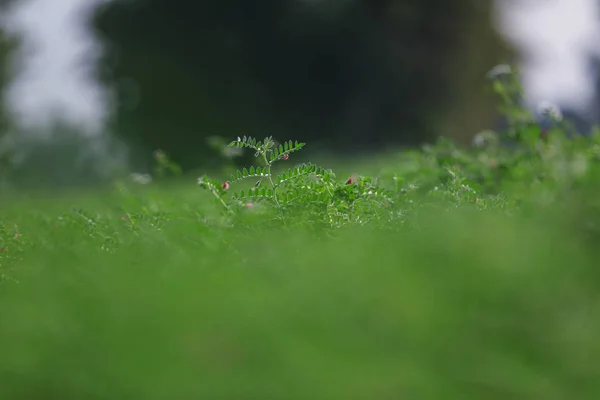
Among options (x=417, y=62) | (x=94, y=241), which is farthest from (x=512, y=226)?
(x=417, y=62)

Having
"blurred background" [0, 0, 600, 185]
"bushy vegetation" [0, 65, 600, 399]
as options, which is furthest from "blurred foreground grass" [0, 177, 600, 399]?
"blurred background" [0, 0, 600, 185]

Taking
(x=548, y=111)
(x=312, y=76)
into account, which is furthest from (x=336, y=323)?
(x=312, y=76)

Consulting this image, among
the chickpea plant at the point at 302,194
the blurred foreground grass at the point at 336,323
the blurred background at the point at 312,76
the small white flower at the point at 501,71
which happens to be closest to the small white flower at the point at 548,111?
the small white flower at the point at 501,71

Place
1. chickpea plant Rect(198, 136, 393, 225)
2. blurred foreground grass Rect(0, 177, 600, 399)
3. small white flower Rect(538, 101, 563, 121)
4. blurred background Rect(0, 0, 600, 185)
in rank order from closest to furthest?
blurred foreground grass Rect(0, 177, 600, 399)
chickpea plant Rect(198, 136, 393, 225)
small white flower Rect(538, 101, 563, 121)
blurred background Rect(0, 0, 600, 185)

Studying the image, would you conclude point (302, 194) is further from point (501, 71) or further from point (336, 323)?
point (501, 71)

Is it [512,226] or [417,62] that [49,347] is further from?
[417,62]

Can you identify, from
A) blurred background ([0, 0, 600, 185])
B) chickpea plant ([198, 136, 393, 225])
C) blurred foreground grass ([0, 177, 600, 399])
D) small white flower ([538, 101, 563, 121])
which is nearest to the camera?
blurred foreground grass ([0, 177, 600, 399])

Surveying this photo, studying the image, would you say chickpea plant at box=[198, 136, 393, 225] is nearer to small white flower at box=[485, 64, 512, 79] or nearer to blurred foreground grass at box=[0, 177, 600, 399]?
blurred foreground grass at box=[0, 177, 600, 399]
